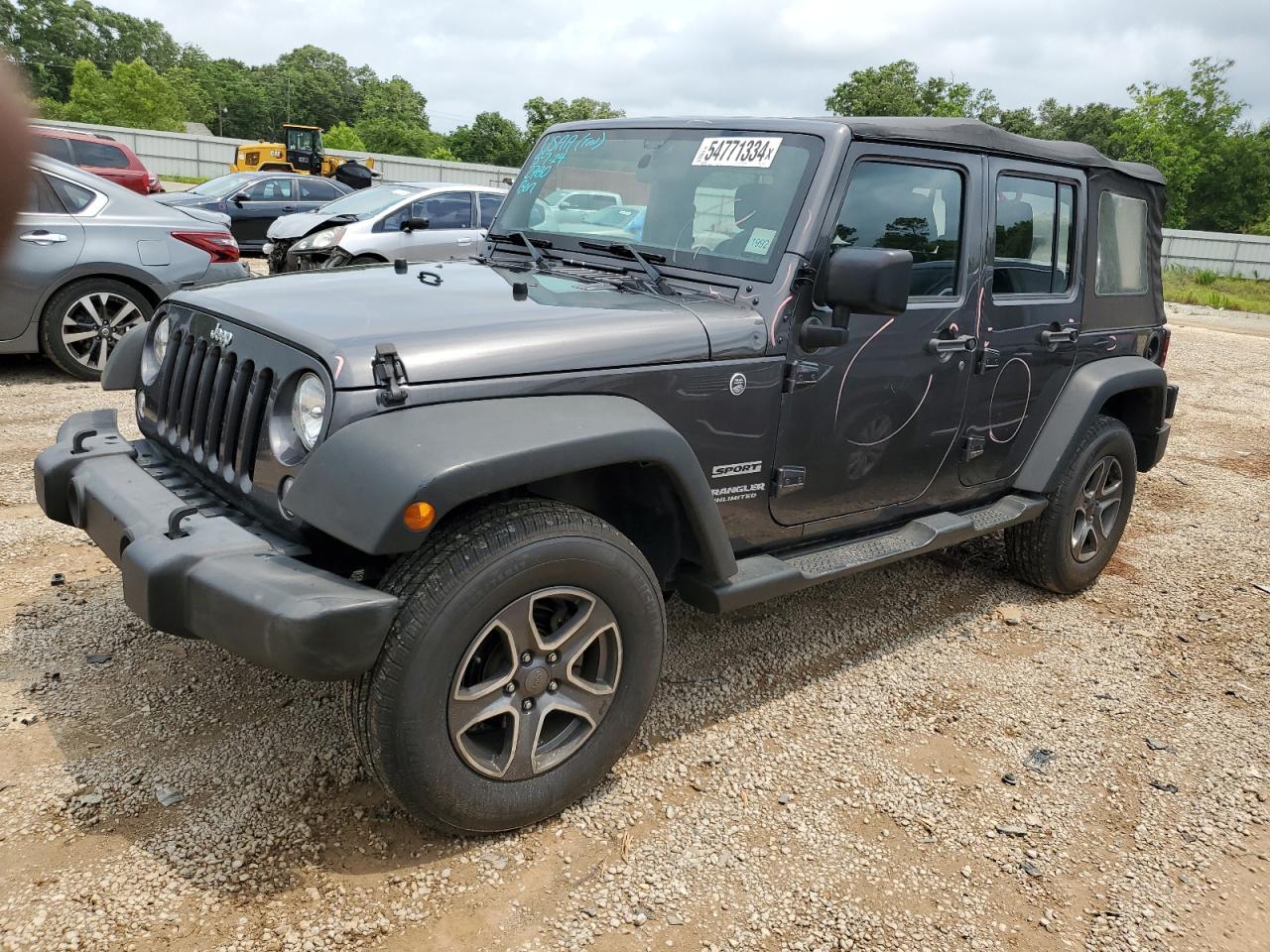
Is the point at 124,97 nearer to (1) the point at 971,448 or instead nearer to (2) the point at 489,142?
(2) the point at 489,142

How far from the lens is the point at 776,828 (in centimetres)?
302

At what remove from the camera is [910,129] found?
3.66 metres

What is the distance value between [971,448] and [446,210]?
9177 mm

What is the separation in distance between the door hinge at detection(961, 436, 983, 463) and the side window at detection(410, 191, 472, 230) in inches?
346

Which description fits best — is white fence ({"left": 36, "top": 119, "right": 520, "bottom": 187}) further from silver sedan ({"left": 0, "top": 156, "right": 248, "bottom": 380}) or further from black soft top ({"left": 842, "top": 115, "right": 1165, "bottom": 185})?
black soft top ({"left": 842, "top": 115, "right": 1165, "bottom": 185})

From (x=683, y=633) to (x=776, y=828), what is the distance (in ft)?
4.17

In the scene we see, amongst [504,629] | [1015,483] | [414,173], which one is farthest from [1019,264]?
[414,173]

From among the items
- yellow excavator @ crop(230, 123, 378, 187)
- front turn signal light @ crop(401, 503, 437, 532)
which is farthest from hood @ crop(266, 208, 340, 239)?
yellow excavator @ crop(230, 123, 378, 187)

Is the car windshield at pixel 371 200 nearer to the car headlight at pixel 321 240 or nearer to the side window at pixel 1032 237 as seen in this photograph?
the car headlight at pixel 321 240

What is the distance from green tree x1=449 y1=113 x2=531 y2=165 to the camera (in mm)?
73938

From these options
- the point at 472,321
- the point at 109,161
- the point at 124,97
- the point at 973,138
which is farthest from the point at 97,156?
the point at 124,97

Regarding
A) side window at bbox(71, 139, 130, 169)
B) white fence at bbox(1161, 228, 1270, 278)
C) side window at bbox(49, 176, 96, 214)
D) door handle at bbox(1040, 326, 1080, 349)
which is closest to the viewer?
door handle at bbox(1040, 326, 1080, 349)

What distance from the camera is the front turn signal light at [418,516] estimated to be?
2.33 metres

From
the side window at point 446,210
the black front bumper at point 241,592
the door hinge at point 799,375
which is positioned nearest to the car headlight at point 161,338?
the black front bumper at point 241,592
